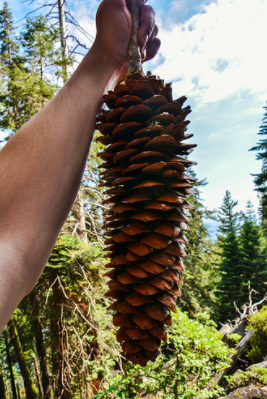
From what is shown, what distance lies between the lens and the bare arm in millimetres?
605

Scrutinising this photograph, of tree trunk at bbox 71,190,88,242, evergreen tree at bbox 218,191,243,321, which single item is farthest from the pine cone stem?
evergreen tree at bbox 218,191,243,321

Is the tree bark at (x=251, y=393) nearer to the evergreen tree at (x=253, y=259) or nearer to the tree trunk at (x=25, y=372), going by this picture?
the tree trunk at (x=25, y=372)

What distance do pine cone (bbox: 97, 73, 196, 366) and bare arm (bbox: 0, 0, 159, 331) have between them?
0.10 m

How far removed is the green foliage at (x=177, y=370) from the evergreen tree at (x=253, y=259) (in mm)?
21215

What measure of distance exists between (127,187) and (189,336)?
449 cm

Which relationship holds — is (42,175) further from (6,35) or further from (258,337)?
(6,35)

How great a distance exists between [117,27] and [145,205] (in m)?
0.74

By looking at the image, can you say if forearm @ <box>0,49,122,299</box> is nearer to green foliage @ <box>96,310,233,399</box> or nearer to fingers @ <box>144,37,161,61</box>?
fingers @ <box>144,37,161,61</box>

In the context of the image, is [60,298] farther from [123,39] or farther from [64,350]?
[123,39]

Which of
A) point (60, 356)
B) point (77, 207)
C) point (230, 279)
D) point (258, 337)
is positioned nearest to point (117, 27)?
point (60, 356)

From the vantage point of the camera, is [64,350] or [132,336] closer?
[132,336]

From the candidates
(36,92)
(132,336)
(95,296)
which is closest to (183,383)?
(95,296)

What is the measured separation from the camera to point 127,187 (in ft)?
2.56

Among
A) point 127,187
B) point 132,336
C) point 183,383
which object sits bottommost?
point 183,383
